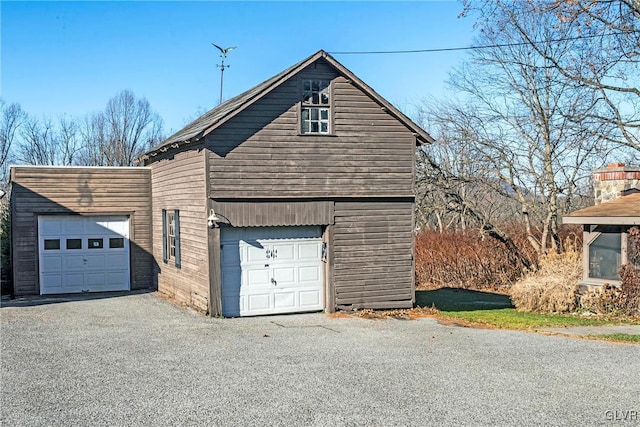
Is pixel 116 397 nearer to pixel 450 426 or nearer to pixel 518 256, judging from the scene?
pixel 450 426

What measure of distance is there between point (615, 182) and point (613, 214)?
3.50 m

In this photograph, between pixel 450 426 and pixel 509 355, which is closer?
pixel 450 426

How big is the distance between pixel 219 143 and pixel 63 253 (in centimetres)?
767

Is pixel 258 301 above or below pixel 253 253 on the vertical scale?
below

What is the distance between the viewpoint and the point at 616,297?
17.4m

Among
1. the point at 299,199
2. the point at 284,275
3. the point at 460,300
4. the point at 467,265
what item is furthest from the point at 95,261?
the point at 467,265

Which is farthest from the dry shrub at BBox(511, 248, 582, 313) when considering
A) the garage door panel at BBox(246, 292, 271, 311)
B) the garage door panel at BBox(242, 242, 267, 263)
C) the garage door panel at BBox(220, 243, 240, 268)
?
the garage door panel at BBox(220, 243, 240, 268)

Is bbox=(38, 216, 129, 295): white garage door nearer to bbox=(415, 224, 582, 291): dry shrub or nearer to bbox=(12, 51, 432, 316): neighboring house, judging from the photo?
bbox=(12, 51, 432, 316): neighboring house

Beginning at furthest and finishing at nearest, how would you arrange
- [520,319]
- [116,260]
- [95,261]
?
1. [116,260]
2. [95,261]
3. [520,319]

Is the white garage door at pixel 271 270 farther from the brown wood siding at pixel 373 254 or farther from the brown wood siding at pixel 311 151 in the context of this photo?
the brown wood siding at pixel 311 151

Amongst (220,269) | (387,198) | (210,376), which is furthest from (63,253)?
(210,376)

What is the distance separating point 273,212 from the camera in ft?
52.6

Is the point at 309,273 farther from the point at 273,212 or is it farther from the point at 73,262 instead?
the point at 73,262

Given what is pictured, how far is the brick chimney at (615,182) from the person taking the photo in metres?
20.6
